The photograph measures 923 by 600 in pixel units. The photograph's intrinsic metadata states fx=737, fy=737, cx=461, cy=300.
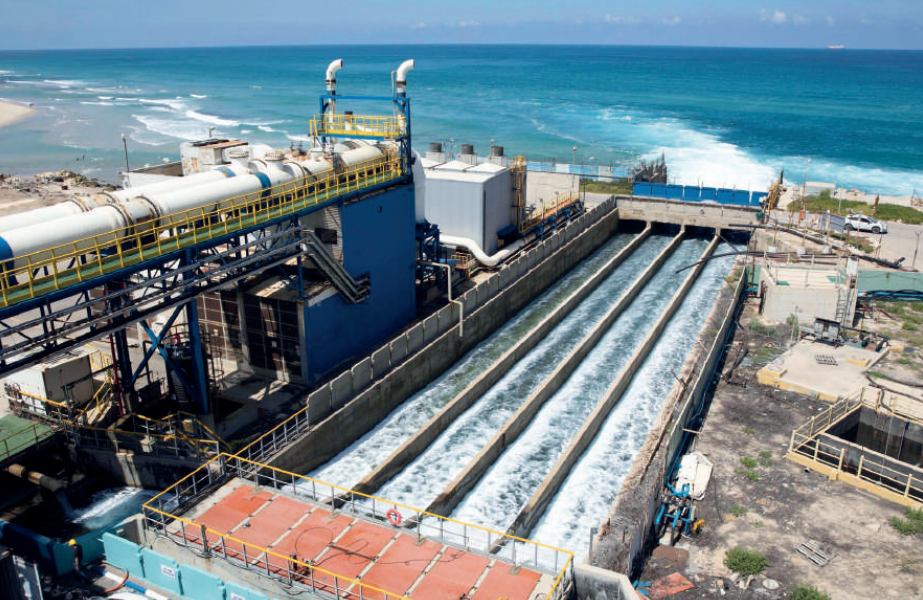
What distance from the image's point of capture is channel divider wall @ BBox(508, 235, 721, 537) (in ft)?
76.9

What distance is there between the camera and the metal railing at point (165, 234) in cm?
1927

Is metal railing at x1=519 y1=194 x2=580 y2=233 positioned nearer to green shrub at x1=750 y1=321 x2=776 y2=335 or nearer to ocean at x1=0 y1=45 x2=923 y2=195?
green shrub at x1=750 y1=321 x2=776 y2=335

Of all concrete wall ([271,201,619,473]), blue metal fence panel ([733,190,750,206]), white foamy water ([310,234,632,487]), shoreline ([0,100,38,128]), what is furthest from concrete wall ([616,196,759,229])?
shoreline ([0,100,38,128])

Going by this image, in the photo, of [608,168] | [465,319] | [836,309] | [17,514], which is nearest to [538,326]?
[465,319]

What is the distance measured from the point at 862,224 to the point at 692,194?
39.6ft

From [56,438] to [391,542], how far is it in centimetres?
1373

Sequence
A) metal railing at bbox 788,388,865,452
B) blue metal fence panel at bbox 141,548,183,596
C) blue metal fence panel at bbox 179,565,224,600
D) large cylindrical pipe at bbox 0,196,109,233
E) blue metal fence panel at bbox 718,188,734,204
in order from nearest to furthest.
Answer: blue metal fence panel at bbox 179,565,224,600
blue metal fence panel at bbox 141,548,183,596
large cylindrical pipe at bbox 0,196,109,233
metal railing at bbox 788,388,865,452
blue metal fence panel at bbox 718,188,734,204

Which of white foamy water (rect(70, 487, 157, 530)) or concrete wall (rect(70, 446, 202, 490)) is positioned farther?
concrete wall (rect(70, 446, 202, 490))

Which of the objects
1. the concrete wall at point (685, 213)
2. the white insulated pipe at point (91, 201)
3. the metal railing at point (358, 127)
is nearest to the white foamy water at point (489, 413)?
the metal railing at point (358, 127)

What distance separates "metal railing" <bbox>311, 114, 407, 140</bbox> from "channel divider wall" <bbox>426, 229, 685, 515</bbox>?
1299cm

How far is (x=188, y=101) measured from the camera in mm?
155375

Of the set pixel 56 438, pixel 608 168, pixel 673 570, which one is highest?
pixel 608 168

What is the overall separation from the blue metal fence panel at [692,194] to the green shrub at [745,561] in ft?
132

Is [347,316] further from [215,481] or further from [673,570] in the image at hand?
[673,570]
